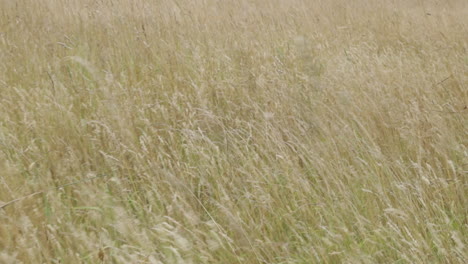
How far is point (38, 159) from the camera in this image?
1931mm

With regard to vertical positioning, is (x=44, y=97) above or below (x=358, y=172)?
above

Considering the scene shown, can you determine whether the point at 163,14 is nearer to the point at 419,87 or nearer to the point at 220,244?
the point at 419,87

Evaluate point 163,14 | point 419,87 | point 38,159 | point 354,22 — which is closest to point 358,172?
point 419,87

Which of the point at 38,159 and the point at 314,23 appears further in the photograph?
the point at 314,23

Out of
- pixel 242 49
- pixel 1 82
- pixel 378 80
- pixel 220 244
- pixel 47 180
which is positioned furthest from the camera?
pixel 242 49

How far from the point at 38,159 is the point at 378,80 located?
214cm

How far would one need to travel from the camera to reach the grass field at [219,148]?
1.49 meters

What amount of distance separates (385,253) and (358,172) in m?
0.53

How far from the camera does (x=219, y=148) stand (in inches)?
87.4

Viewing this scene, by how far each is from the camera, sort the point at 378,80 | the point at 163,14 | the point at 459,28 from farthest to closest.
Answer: the point at 459,28 < the point at 163,14 < the point at 378,80

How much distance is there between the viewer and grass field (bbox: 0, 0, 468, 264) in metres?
1.49

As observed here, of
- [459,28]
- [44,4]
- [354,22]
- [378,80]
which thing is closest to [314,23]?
[354,22]

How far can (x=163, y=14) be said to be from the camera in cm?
448

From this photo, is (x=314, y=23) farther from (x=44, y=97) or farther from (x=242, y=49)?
(x=44, y=97)
